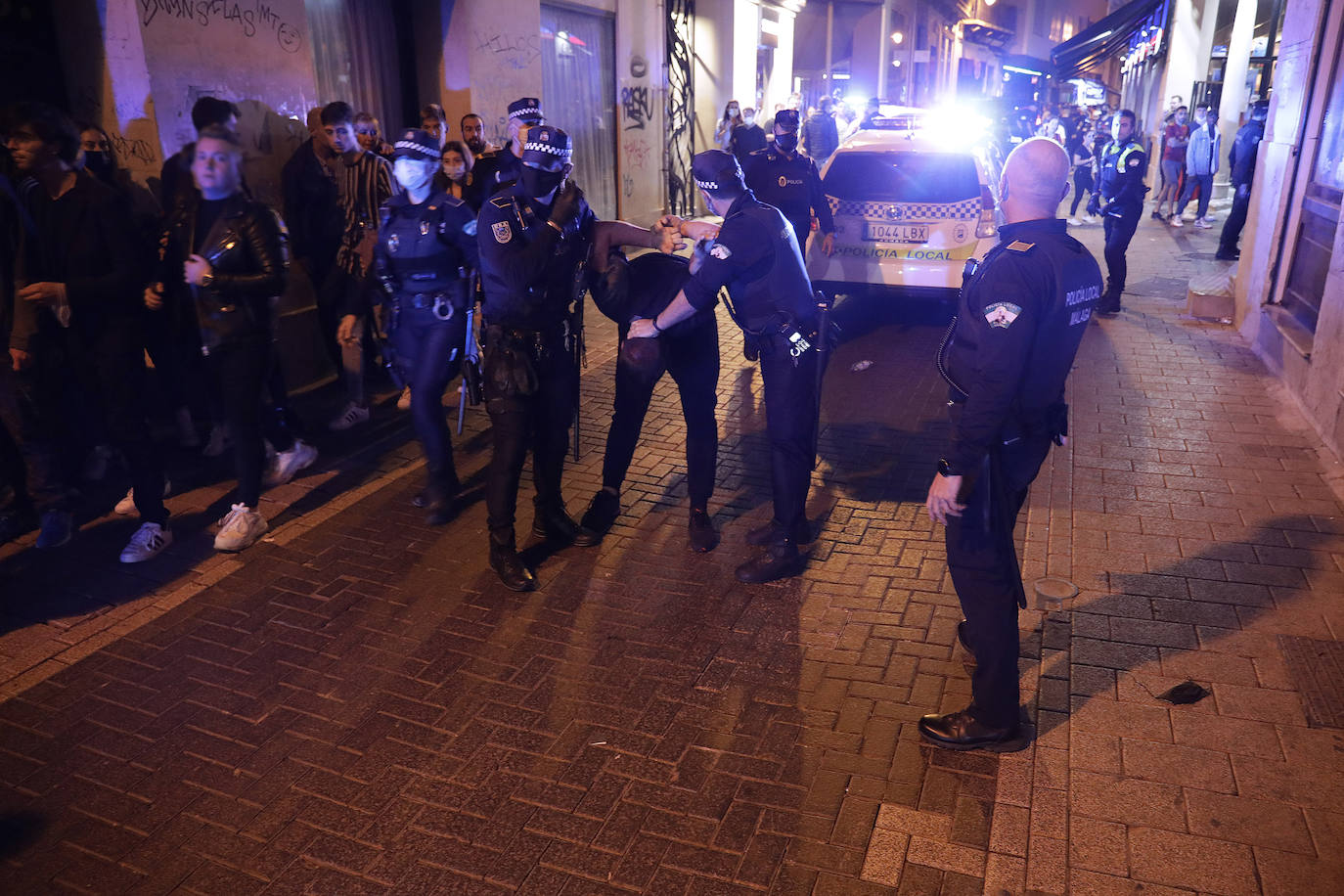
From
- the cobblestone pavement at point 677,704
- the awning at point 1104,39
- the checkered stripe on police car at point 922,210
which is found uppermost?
the awning at point 1104,39

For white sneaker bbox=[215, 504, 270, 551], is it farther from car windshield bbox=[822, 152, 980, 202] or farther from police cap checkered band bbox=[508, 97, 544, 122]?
car windshield bbox=[822, 152, 980, 202]

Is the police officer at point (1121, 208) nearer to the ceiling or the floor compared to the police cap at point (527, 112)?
nearer to the floor

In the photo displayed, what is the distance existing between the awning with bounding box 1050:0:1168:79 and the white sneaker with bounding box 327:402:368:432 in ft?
79.9

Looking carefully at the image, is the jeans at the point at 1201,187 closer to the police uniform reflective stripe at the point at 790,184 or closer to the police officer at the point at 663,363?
the police uniform reflective stripe at the point at 790,184

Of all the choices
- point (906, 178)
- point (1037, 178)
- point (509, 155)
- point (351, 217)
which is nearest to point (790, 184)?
point (906, 178)

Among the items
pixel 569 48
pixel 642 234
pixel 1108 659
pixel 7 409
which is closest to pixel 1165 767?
pixel 1108 659

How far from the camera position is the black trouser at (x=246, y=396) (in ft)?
16.5

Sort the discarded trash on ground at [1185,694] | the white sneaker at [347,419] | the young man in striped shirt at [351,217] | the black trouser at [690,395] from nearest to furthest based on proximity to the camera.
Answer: the discarded trash on ground at [1185,694], the black trouser at [690,395], the young man in striped shirt at [351,217], the white sneaker at [347,419]

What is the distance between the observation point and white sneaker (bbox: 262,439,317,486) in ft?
20.2

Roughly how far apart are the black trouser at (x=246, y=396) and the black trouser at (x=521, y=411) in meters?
1.35

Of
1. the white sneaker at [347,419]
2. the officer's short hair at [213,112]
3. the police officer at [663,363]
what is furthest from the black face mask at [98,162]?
the police officer at [663,363]

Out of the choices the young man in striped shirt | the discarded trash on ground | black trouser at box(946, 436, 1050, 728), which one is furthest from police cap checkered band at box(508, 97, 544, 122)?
the discarded trash on ground

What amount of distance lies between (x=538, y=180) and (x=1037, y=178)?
2.24 meters

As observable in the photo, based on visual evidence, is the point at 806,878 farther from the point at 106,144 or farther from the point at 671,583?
the point at 106,144
